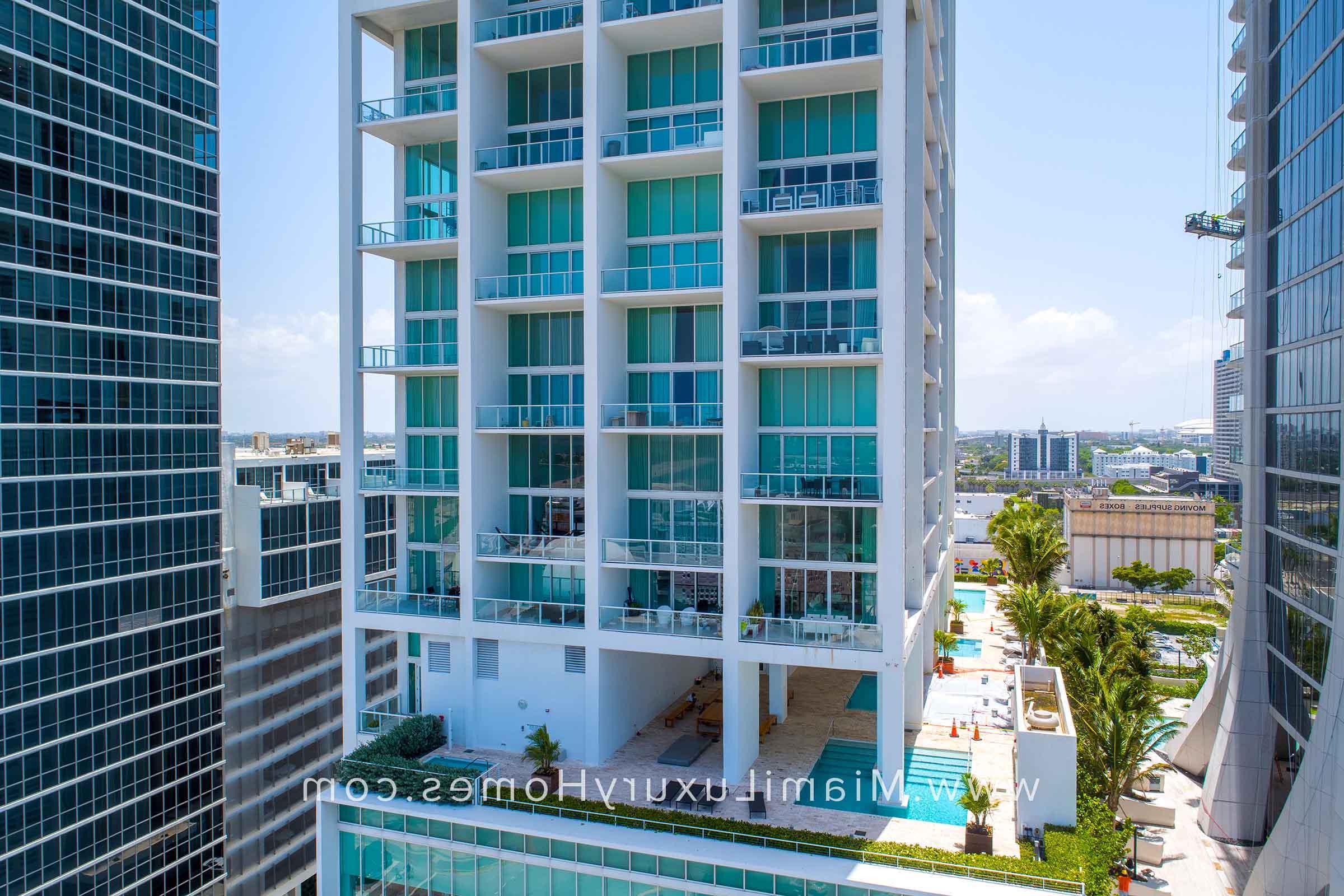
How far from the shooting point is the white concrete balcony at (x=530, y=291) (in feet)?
80.6

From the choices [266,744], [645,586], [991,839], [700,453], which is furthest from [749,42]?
[266,744]

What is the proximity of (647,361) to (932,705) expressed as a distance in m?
15.8

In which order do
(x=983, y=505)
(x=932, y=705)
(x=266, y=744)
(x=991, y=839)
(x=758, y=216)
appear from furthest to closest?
(x=983, y=505)
(x=266, y=744)
(x=932, y=705)
(x=758, y=216)
(x=991, y=839)

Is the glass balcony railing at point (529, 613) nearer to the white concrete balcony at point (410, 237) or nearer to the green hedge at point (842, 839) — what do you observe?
the green hedge at point (842, 839)

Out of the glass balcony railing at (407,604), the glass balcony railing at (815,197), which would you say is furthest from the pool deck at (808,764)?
the glass balcony railing at (815,197)

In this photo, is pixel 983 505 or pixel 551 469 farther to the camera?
pixel 983 505

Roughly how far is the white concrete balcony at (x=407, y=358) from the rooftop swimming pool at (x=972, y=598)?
3277 cm

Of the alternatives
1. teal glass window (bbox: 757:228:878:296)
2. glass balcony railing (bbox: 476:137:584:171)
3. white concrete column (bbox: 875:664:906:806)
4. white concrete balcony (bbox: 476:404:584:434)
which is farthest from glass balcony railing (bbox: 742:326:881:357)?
white concrete column (bbox: 875:664:906:806)

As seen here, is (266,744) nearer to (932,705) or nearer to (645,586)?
(645,586)

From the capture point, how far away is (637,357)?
2547 cm

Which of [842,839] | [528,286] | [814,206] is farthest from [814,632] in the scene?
[528,286]

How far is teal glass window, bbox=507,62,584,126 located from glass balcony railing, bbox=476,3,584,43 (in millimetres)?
1372

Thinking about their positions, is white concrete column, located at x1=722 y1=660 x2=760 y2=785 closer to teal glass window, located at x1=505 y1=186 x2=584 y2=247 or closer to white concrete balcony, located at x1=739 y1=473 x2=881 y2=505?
white concrete balcony, located at x1=739 y1=473 x2=881 y2=505

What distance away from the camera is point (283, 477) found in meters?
46.6
